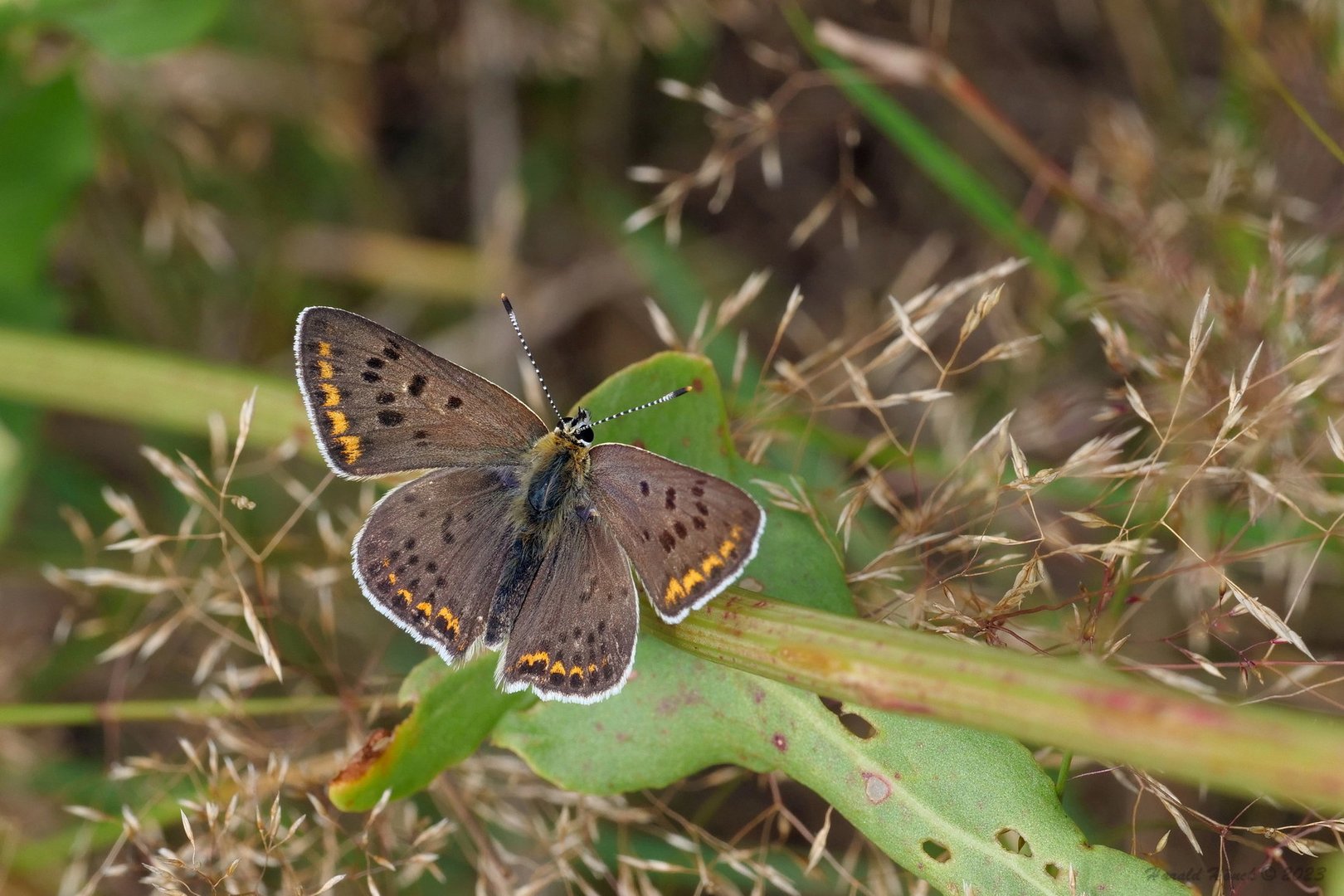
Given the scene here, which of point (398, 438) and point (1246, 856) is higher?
point (398, 438)

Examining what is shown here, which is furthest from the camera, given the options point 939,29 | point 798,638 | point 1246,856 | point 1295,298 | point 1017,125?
point 1017,125

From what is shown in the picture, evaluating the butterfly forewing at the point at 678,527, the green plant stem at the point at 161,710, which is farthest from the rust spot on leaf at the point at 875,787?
the green plant stem at the point at 161,710

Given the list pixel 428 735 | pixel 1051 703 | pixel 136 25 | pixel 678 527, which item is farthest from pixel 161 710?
pixel 1051 703

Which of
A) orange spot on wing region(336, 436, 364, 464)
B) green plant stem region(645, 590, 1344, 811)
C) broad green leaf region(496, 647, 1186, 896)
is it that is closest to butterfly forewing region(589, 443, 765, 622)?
green plant stem region(645, 590, 1344, 811)

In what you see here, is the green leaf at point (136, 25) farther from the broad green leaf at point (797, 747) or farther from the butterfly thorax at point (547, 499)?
the broad green leaf at point (797, 747)

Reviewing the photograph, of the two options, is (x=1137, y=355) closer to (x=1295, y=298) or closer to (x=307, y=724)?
(x=1295, y=298)

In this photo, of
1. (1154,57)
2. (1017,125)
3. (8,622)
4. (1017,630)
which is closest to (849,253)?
(1017,125)
